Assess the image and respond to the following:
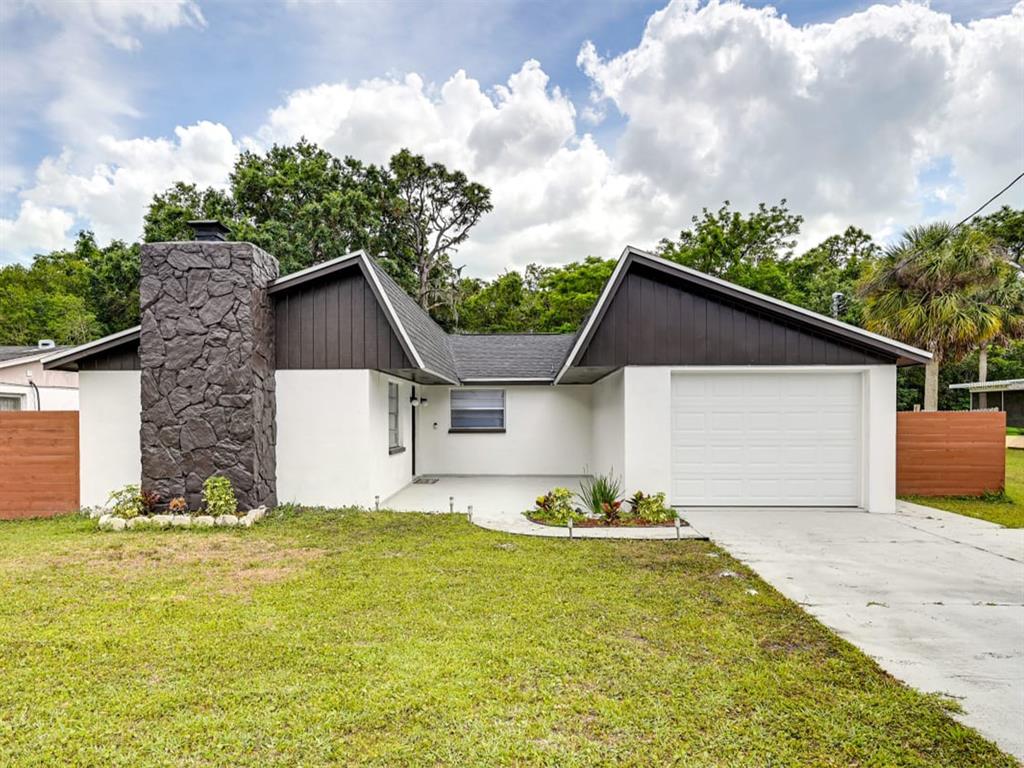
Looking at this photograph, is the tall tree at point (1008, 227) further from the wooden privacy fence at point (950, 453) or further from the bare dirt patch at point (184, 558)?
the bare dirt patch at point (184, 558)

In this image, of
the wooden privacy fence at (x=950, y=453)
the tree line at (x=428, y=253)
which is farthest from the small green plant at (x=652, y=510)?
the tree line at (x=428, y=253)

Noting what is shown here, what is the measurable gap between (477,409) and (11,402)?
1390cm

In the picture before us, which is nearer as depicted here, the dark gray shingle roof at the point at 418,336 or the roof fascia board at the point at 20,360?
the dark gray shingle roof at the point at 418,336

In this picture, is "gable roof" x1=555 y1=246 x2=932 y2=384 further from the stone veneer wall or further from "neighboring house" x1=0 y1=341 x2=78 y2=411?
"neighboring house" x1=0 y1=341 x2=78 y2=411

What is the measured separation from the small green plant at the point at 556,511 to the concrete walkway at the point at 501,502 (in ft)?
0.73

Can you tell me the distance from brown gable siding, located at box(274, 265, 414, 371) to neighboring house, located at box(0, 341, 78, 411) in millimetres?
10200

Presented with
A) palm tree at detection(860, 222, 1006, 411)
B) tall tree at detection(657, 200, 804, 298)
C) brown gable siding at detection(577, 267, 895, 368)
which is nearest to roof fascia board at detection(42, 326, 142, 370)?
brown gable siding at detection(577, 267, 895, 368)

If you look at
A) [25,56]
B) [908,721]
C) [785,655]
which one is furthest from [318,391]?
[25,56]

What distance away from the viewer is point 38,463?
8812mm

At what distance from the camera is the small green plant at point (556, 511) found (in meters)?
7.69

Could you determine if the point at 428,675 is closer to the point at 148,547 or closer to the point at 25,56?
the point at 148,547

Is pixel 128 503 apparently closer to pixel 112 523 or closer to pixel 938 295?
pixel 112 523

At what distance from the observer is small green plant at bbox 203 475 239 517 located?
782cm

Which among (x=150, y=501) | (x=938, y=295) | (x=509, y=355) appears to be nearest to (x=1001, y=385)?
(x=938, y=295)
